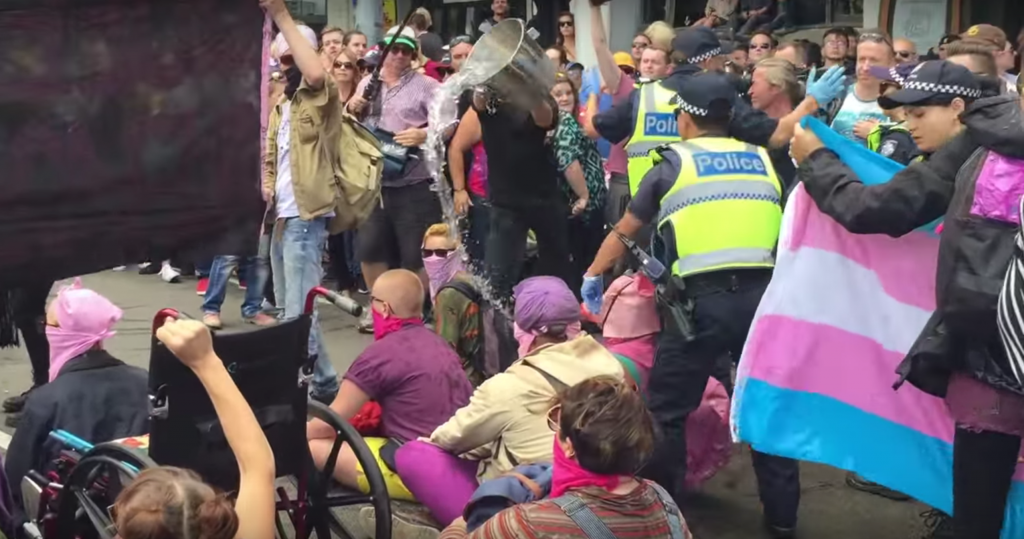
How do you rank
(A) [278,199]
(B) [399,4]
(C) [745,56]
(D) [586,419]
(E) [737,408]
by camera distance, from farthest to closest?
(B) [399,4], (C) [745,56], (A) [278,199], (E) [737,408], (D) [586,419]

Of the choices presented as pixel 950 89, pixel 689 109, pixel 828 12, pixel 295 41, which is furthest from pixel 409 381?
pixel 828 12

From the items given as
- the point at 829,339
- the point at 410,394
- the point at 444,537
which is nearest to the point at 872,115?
the point at 829,339

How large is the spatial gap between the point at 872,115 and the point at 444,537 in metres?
3.52

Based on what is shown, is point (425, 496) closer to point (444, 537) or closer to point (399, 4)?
point (444, 537)

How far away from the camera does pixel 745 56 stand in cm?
884

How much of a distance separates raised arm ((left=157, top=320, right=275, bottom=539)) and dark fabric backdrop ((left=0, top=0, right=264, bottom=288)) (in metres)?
0.34

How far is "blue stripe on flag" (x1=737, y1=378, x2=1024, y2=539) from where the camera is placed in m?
3.95

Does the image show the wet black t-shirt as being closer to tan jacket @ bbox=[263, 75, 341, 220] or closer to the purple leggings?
tan jacket @ bbox=[263, 75, 341, 220]

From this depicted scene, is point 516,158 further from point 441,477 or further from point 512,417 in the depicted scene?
point 512,417

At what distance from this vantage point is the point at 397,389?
4434mm

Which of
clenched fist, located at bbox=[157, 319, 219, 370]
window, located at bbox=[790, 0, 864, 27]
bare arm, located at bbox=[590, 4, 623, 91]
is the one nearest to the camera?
clenched fist, located at bbox=[157, 319, 219, 370]

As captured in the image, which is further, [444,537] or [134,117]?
[444,537]

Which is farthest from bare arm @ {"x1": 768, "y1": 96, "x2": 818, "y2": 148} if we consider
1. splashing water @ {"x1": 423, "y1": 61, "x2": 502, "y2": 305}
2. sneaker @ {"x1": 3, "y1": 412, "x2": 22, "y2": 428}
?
Result: sneaker @ {"x1": 3, "y1": 412, "x2": 22, "y2": 428}

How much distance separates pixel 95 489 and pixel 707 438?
7.56 ft
